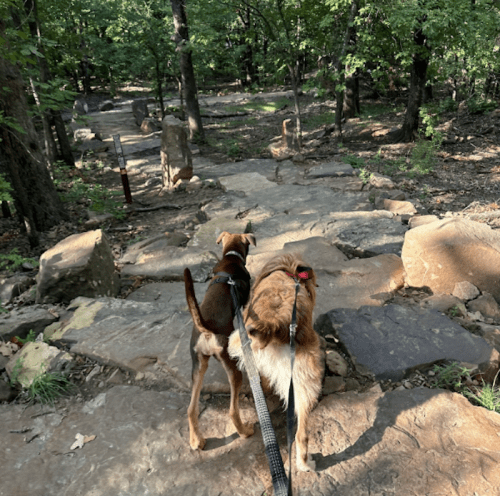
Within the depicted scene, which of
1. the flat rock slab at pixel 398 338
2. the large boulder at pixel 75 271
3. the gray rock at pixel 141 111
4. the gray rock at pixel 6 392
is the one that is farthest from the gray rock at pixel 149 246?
the gray rock at pixel 141 111

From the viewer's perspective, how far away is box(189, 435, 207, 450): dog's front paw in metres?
2.59

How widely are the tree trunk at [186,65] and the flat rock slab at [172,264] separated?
9065 millimetres

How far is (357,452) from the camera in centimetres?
245

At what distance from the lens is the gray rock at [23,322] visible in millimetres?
3783

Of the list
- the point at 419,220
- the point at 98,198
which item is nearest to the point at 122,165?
the point at 98,198

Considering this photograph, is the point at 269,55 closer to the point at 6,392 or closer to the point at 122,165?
the point at 122,165

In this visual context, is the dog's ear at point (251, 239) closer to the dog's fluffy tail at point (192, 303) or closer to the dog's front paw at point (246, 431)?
the dog's fluffy tail at point (192, 303)

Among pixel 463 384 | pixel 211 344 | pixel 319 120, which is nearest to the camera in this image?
pixel 211 344

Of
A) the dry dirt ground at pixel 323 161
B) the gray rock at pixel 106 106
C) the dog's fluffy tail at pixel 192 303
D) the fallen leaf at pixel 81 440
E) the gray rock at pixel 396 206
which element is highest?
the dog's fluffy tail at pixel 192 303

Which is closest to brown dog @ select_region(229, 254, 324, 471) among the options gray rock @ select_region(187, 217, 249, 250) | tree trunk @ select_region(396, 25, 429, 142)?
gray rock @ select_region(187, 217, 249, 250)

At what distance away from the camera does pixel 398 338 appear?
10.8 ft

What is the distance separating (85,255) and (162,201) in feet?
18.6

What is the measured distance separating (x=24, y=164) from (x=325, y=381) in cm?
719

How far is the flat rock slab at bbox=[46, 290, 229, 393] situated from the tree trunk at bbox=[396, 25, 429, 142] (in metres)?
11.6
